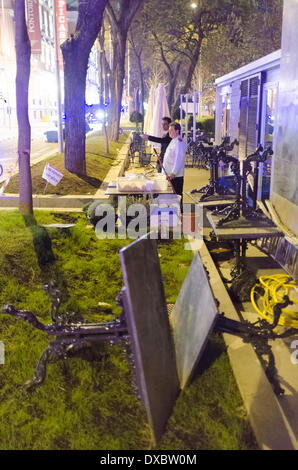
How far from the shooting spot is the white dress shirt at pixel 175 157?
995 centimetres

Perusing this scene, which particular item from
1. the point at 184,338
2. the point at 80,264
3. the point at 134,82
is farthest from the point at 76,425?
the point at 134,82

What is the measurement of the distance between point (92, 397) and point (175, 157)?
270 inches

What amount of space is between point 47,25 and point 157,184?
258 ft

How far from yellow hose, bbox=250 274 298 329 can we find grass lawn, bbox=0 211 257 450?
3.51ft

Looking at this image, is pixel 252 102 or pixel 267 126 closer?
pixel 267 126

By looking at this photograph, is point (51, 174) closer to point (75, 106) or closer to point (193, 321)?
point (75, 106)

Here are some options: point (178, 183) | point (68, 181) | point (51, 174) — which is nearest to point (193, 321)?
point (51, 174)

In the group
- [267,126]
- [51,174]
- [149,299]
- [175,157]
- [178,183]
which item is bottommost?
[178,183]

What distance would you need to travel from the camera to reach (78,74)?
13164mm

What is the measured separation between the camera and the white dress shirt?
32.7 ft

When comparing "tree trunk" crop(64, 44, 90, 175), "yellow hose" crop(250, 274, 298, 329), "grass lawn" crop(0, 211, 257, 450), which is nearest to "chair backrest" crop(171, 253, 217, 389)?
"grass lawn" crop(0, 211, 257, 450)

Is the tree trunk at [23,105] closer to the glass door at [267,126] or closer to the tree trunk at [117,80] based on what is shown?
the glass door at [267,126]

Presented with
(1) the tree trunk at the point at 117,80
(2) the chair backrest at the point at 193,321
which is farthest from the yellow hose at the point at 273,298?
(1) the tree trunk at the point at 117,80
